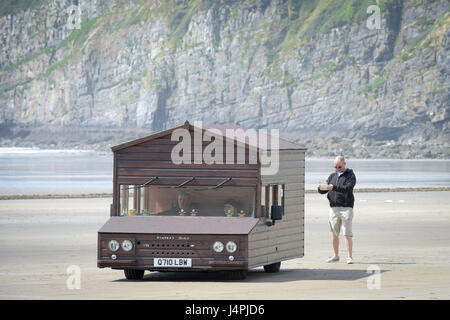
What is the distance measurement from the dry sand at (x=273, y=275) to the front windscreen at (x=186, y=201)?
95 centimetres

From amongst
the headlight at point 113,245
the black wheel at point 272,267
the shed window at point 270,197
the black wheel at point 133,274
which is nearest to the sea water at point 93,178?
the black wheel at point 272,267

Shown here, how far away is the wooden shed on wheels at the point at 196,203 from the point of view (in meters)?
14.9

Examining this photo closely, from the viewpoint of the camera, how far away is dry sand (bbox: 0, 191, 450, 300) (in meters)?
13.6

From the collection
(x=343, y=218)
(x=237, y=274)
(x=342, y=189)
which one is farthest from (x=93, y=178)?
(x=237, y=274)

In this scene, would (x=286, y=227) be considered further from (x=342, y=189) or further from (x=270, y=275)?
(x=342, y=189)

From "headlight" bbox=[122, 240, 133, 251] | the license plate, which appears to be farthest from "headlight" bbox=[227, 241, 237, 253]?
"headlight" bbox=[122, 240, 133, 251]

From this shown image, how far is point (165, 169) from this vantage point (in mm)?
15750

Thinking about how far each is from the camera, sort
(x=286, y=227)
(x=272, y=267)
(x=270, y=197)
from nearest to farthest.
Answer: (x=270, y=197), (x=272, y=267), (x=286, y=227)

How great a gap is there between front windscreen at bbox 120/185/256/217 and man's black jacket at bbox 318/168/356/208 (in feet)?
6.91

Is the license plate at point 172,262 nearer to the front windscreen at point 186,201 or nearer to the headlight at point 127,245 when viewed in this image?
the headlight at point 127,245

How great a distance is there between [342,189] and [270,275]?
2.15m

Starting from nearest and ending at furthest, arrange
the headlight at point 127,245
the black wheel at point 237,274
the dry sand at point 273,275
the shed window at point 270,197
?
the dry sand at point 273,275
the headlight at point 127,245
the black wheel at point 237,274
the shed window at point 270,197

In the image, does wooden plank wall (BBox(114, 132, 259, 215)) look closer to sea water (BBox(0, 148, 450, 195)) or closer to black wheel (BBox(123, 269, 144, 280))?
black wheel (BBox(123, 269, 144, 280))
